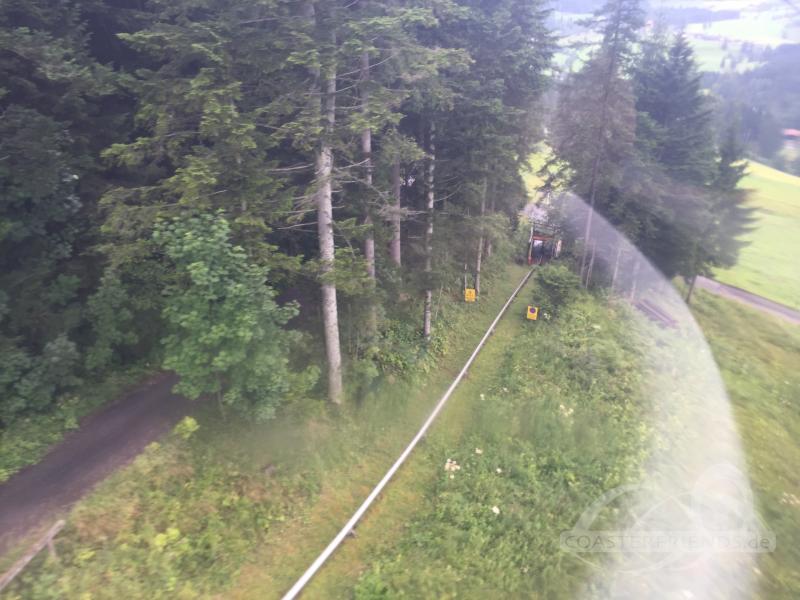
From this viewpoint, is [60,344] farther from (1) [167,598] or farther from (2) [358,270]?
(2) [358,270]

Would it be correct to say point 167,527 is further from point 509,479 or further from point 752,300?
point 752,300

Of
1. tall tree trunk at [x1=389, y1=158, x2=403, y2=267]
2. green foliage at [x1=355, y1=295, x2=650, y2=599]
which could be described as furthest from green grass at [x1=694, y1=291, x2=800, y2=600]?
tall tree trunk at [x1=389, y1=158, x2=403, y2=267]

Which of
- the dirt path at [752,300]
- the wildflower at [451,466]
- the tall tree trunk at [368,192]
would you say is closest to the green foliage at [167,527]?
the wildflower at [451,466]

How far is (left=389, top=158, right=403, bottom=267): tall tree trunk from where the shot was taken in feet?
47.5

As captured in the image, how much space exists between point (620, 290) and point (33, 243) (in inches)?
1129

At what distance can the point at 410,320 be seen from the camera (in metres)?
19.0

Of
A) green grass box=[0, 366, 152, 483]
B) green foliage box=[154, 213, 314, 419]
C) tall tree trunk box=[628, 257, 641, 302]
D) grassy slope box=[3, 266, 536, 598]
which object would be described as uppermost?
green foliage box=[154, 213, 314, 419]

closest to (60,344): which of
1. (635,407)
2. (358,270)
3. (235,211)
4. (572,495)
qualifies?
(235,211)

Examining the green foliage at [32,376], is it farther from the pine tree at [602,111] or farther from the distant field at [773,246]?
the distant field at [773,246]

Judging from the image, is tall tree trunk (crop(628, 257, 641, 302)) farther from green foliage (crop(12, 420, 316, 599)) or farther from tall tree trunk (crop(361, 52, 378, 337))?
green foliage (crop(12, 420, 316, 599))

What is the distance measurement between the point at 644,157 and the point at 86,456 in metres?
26.4

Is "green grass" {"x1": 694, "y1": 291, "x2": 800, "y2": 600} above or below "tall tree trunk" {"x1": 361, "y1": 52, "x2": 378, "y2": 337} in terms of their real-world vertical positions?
below

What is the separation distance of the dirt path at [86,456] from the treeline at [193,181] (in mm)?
1198

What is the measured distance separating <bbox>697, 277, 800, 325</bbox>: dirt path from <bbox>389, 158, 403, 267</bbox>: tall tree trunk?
98.2 feet
